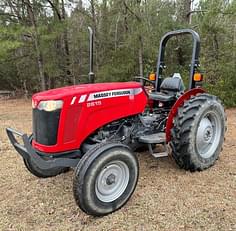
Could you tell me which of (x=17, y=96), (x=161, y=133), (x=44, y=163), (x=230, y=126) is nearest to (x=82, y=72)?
(x=17, y=96)

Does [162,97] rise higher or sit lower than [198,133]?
higher

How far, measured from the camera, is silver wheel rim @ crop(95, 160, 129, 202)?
2.62 m

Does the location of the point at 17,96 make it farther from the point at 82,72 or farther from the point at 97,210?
the point at 97,210

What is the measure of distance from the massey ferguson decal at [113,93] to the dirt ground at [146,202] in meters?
1.03

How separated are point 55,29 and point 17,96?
227 inches

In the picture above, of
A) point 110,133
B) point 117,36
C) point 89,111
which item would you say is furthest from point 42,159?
point 117,36

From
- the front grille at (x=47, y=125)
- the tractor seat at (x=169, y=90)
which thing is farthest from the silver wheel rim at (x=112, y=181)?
the tractor seat at (x=169, y=90)

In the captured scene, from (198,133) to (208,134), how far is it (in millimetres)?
253

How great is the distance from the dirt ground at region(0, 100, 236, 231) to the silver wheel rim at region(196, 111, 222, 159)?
0.74ft

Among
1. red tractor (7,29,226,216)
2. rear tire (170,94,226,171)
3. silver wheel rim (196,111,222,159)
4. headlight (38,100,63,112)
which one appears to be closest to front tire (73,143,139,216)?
red tractor (7,29,226,216)

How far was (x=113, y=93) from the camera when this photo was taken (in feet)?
9.69

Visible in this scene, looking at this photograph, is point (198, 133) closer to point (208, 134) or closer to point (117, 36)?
point (208, 134)

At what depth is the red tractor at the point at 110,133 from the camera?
8.45 ft

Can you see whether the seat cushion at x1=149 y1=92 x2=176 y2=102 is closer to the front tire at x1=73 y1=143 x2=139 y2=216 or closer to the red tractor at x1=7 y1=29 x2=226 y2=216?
the red tractor at x1=7 y1=29 x2=226 y2=216
